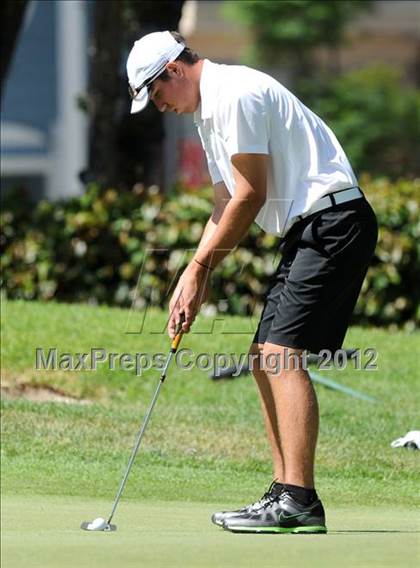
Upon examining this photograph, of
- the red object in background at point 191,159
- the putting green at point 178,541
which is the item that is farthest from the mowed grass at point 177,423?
the red object in background at point 191,159

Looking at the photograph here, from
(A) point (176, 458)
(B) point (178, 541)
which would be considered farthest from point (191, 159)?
(B) point (178, 541)

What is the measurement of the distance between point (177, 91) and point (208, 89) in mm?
185

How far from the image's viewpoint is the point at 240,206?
5.77m

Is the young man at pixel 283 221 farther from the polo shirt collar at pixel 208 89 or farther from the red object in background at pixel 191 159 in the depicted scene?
the red object in background at pixel 191 159

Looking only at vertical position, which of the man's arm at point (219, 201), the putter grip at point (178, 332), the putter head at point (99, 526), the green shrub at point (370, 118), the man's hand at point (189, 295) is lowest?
the green shrub at point (370, 118)

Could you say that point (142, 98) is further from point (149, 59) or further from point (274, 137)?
point (274, 137)

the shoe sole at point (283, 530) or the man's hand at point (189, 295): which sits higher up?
the man's hand at point (189, 295)

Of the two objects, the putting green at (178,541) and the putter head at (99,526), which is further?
the putter head at (99,526)

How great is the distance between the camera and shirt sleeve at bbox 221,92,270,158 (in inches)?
223

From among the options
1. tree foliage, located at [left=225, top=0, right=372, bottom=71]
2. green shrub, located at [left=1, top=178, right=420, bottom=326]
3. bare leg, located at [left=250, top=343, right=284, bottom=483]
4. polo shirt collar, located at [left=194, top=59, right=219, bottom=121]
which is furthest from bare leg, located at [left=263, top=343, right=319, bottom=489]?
tree foliage, located at [left=225, top=0, right=372, bottom=71]

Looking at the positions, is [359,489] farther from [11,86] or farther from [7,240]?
[11,86]

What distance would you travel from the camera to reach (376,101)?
3638 centimetres

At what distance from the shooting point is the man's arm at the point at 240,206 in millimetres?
5719

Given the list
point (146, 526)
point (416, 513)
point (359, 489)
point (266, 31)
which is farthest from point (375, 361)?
point (266, 31)
